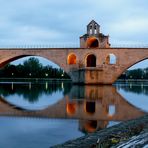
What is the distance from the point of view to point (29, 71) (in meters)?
91.4

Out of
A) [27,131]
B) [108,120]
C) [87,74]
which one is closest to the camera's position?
[27,131]

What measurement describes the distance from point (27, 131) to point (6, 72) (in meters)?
76.0

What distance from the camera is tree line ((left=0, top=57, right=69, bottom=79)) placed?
276 feet

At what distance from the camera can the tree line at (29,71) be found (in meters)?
84.2

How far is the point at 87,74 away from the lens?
4962 cm

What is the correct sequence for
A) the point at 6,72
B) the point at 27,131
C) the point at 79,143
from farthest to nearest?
1. the point at 6,72
2. the point at 27,131
3. the point at 79,143

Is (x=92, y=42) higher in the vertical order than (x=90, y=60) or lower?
higher

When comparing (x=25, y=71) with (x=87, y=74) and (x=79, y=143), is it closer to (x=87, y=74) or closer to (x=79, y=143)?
(x=87, y=74)

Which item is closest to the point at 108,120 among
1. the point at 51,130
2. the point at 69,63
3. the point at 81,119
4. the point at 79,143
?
the point at 81,119

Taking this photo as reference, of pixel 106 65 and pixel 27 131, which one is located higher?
pixel 106 65

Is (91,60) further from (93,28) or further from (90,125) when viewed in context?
(90,125)

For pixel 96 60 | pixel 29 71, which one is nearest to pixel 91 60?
pixel 96 60

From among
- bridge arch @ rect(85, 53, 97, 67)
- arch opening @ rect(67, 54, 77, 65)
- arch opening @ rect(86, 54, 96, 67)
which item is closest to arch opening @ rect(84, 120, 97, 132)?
arch opening @ rect(67, 54, 77, 65)

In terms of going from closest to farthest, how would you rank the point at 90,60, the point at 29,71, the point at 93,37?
the point at 93,37 → the point at 90,60 → the point at 29,71
